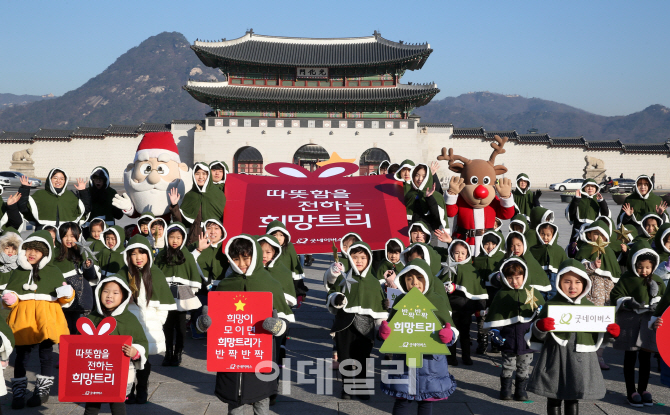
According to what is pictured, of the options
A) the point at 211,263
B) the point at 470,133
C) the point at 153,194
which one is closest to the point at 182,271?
the point at 211,263

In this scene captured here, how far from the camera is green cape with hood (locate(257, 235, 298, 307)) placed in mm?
4371

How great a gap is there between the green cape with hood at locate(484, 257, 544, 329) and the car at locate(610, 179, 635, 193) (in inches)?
1184

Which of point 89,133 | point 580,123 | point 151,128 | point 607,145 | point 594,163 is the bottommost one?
point 594,163

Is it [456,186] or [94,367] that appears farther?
[456,186]

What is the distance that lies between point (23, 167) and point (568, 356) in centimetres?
3734

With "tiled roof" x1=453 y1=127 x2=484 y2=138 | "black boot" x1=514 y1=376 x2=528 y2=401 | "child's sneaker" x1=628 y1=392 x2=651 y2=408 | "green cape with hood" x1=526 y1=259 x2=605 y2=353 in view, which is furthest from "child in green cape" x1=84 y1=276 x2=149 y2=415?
"tiled roof" x1=453 y1=127 x2=484 y2=138

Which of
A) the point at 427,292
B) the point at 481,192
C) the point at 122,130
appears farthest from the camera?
the point at 122,130

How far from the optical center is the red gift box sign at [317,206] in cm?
A: 660

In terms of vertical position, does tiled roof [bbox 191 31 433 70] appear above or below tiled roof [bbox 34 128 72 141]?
above

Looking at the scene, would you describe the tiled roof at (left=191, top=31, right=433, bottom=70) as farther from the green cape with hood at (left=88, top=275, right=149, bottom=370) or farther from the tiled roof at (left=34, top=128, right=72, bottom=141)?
the green cape with hood at (left=88, top=275, right=149, bottom=370)

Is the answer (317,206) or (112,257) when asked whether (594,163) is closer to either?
(317,206)

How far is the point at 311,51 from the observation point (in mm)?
34188

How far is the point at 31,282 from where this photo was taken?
409 cm

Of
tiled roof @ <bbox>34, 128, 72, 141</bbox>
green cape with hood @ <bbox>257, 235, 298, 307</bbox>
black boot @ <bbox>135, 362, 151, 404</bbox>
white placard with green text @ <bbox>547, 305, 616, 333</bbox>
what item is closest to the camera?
white placard with green text @ <bbox>547, 305, 616, 333</bbox>
